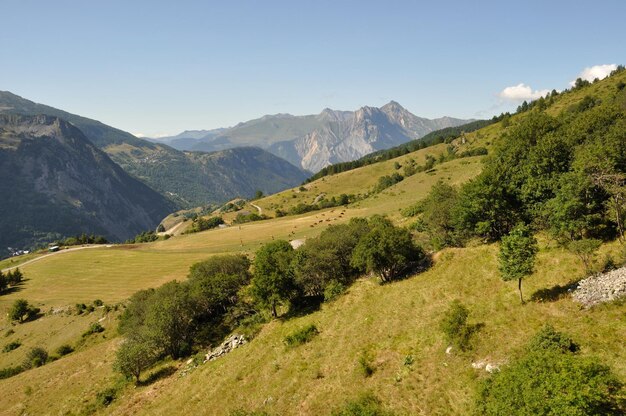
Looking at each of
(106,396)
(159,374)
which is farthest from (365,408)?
(106,396)

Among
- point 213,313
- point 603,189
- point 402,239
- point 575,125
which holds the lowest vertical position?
point 213,313

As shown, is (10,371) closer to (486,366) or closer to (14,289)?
(14,289)

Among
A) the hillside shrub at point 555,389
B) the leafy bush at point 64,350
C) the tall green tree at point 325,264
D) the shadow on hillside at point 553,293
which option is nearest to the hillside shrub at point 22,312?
the leafy bush at point 64,350

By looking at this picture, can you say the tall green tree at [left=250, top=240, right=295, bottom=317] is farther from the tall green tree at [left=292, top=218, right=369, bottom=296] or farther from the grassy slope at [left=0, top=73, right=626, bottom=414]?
the grassy slope at [left=0, top=73, right=626, bottom=414]

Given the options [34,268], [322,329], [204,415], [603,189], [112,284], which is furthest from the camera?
[34,268]

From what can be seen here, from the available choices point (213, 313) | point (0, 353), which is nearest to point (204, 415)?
point (213, 313)

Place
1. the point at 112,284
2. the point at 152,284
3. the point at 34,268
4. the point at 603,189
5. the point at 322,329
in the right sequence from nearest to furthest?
the point at 603,189, the point at 322,329, the point at 152,284, the point at 112,284, the point at 34,268

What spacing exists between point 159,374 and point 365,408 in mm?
39026

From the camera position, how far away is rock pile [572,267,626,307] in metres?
29.2

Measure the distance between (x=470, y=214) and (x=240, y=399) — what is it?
38.3m

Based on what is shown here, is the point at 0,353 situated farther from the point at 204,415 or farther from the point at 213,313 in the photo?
the point at 204,415

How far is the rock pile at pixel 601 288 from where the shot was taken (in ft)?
95.7

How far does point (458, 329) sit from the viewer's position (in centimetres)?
3228

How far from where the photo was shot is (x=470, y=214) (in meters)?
51.1
